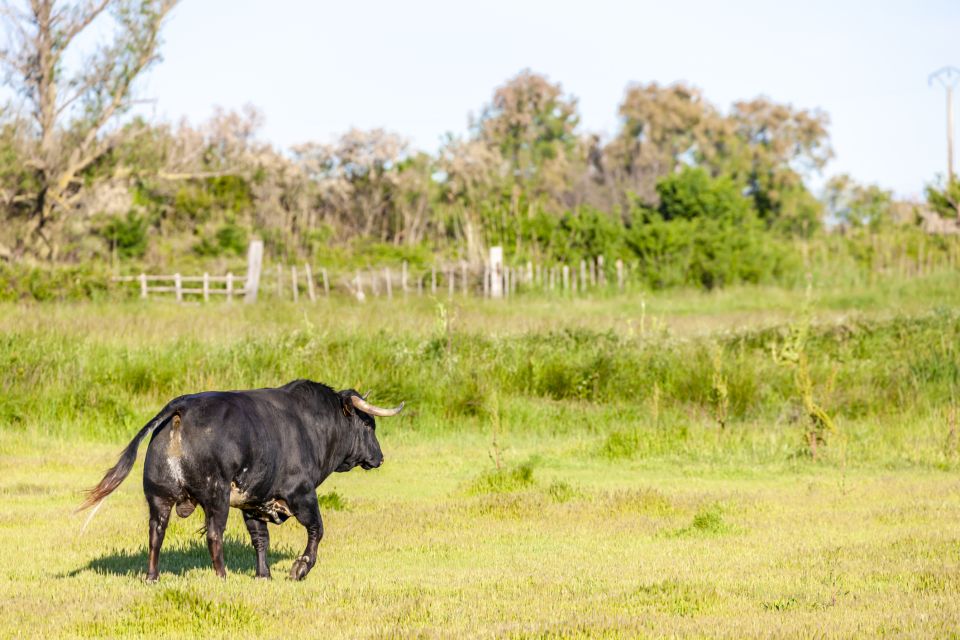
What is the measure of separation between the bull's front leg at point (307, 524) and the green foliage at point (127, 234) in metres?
40.0

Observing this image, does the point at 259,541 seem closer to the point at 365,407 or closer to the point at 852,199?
the point at 365,407

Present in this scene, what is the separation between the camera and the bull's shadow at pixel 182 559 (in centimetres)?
885

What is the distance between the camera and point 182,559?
944 cm

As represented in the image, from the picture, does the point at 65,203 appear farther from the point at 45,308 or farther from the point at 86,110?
the point at 45,308

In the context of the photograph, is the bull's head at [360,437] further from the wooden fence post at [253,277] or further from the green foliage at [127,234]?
the green foliage at [127,234]

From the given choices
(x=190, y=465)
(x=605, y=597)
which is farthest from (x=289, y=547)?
(x=605, y=597)

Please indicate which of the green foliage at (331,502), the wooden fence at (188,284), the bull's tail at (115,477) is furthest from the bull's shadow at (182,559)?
the wooden fence at (188,284)

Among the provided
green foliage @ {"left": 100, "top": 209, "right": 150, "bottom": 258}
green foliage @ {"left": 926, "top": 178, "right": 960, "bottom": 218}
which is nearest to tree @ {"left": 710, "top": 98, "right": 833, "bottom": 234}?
green foliage @ {"left": 926, "top": 178, "right": 960, "bottom": 218}

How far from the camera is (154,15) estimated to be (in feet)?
142

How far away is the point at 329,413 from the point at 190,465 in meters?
1.34

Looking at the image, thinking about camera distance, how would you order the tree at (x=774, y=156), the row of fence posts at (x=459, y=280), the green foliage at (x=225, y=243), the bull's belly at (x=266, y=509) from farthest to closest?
the tree at (x=774, y=156) < the green foliage at (x=225, y=243) < the row of fence posts at (x=459, y=280) < the bull's belly at (x=266, y=509)

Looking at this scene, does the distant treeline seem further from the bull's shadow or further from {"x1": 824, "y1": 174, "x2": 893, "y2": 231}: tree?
the bull's shadow

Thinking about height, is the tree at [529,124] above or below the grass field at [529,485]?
above

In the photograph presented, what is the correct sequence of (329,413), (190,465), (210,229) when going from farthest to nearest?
(210,229)
(329,413)
(190,465)
